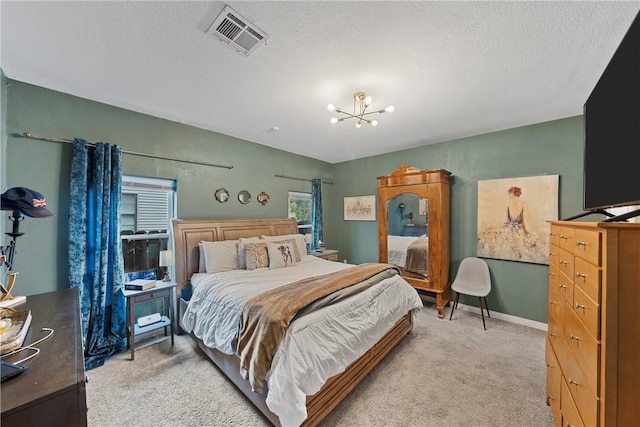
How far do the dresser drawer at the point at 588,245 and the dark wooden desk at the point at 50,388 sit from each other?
195 centimetres

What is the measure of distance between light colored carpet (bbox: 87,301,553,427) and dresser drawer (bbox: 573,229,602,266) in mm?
1449

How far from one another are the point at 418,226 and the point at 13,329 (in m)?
4.00

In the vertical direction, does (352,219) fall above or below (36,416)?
above

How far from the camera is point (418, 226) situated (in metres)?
3.77

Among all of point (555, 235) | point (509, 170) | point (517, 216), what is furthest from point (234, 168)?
point (517, 216)

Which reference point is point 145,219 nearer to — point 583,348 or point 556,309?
point 583,348

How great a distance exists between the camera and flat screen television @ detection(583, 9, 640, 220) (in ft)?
3.18

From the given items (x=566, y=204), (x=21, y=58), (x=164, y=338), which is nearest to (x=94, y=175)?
(x=21, y=58)

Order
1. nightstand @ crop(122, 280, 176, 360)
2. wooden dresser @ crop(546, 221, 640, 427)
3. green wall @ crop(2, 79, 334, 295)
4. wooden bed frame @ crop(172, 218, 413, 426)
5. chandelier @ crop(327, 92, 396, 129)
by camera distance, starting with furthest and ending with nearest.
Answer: nightstand @ crop(122, 280, 176, 360) → chandelier @ crop(327, 92, 396, 129) → green wall @ crop(2, 79, 334, 295) → wooden bed frame @ crop(172, 218, 413, 426) → wooden dresser @ crop(546, 221, 640, 427)

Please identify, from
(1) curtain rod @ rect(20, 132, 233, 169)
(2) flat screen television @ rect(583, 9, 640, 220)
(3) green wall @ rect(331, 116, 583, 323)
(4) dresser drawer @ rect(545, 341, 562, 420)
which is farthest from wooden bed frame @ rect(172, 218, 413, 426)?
(2) flat screen television @ rect(583, 9, 640, 220)

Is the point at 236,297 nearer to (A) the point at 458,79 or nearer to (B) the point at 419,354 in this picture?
(B) the point at 419,354

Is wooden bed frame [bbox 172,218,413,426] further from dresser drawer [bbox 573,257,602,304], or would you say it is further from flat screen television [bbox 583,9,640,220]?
flat screen television [bbox 583,9,640,220]

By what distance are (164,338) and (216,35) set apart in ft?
10.3

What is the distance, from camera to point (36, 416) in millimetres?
750
